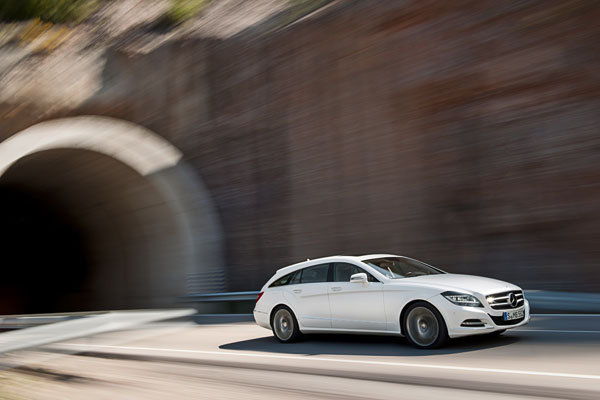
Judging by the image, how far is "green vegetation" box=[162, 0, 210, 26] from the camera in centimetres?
2253

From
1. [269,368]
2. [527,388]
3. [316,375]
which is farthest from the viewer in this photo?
[269,368]

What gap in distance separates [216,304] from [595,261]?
9621mm

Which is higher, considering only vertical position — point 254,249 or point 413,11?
point 413,11

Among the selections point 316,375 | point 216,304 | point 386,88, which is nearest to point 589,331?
point 316,375

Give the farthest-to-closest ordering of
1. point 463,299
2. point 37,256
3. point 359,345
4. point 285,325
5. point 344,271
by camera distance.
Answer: point 37,256, point 285,325, point 344,271, point 359,345, point 463,299

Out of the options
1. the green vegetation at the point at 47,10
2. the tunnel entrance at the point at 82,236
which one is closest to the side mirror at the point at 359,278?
the tunnel entrance at the point at 82,236

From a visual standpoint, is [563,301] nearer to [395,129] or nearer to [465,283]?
[465,283]

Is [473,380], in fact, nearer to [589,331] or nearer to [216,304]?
[589,331]

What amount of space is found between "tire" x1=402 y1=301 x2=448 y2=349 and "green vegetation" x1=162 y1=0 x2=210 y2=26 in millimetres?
16546

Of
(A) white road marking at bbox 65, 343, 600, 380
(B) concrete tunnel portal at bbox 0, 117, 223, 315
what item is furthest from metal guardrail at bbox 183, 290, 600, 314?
(B) concrete tunnel portal at bbox 0, 117, 223, 315

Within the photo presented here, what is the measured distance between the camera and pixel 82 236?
24.9 meters

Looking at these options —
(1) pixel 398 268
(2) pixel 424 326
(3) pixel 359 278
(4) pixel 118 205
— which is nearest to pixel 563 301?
(1) pixel 398 268

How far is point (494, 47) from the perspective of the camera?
14.2 metres

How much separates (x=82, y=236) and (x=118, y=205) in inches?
184
